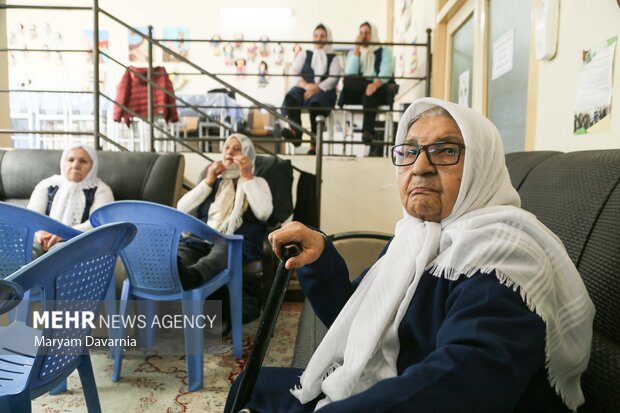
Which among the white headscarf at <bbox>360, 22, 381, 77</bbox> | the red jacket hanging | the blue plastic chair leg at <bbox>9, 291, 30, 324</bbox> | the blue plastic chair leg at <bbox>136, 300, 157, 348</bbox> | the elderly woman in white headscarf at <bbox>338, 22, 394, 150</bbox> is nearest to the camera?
the blue plastic chair leg at <bbox>9, 291, 30, 324</bbox>

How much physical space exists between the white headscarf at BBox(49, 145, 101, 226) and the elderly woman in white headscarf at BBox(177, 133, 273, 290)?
1.82 ft

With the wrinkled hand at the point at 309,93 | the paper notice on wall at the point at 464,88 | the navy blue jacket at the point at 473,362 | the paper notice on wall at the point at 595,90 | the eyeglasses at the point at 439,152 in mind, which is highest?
the wrinkled hand at the point at 309,93

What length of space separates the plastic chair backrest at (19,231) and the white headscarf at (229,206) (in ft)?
3.65

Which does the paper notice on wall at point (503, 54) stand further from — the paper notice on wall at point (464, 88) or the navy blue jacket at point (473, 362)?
the navy blue jacket at point (473, 362)

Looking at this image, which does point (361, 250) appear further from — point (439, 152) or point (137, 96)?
point (137, 96)

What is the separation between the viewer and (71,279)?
3.43 feet

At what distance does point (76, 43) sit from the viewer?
23.0 feet

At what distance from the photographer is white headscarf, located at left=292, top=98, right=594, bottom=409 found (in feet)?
2.16

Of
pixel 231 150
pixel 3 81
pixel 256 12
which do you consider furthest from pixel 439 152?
pixel 256 12

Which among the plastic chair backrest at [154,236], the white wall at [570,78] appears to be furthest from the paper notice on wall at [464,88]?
the plastic chair backrest at [154,236]

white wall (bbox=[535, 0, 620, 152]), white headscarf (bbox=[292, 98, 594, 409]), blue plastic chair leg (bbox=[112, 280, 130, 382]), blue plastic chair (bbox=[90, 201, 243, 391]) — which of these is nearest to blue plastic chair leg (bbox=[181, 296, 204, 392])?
blue plastic chair (bbox=[90, 201, 243, 391])

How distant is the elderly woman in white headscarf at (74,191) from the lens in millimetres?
2527

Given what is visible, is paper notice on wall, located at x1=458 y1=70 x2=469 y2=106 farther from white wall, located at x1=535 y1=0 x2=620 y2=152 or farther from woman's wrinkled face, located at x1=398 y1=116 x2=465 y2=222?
woman's wrinkled face, located at x1=398 y1=116 x2=465 y2=222

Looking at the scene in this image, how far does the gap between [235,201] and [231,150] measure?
0.32 metres
